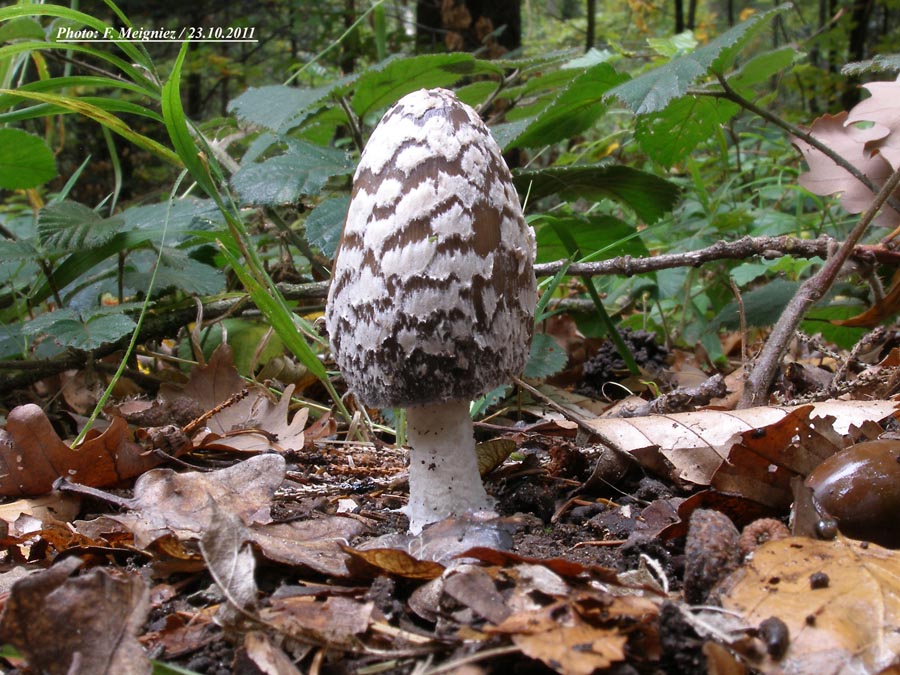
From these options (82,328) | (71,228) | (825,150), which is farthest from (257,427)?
(825,150)

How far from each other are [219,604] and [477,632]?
0.56 m

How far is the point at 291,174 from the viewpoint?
291cm

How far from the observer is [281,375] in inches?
136

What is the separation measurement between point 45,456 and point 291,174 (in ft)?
4.46

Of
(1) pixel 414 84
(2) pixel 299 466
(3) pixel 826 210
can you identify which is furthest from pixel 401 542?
(3) pixel 826 210

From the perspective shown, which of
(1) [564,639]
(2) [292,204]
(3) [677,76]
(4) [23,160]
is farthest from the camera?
(2) [292,204]

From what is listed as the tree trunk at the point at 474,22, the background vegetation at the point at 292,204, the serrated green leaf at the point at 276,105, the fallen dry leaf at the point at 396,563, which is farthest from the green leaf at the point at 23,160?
the tree trunk at the point at 474,22

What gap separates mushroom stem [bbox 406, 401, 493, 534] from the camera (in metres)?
2.05

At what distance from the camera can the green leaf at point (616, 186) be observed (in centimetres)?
334

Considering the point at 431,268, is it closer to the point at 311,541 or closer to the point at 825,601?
the point at 311,541

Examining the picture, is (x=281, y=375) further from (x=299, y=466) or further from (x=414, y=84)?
A: (x=414, y=84)

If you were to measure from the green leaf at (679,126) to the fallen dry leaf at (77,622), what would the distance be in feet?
9.44

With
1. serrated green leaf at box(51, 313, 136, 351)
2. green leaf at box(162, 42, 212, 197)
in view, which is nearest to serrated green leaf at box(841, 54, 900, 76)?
green leaf at box(162, 42, 212, 197)

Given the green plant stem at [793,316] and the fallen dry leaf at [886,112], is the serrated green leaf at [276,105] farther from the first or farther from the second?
the fallen dry leaf at [886,112]
